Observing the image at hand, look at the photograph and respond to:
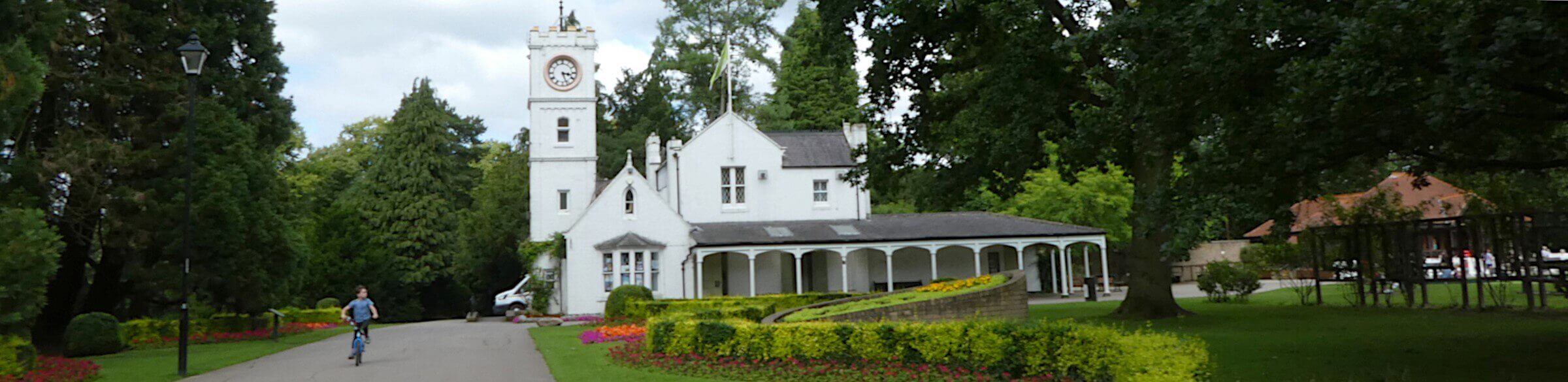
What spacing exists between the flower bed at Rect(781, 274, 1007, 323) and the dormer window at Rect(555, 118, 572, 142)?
1944cm

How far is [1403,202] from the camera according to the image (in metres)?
38.5

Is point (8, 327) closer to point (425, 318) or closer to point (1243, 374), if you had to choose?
point (1243, 374)

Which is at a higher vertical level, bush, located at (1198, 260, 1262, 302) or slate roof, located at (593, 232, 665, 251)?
slate roof, located at (593, 232, 665, 251)

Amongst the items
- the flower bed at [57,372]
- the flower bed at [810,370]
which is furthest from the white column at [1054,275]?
the flower bed at [57,372]

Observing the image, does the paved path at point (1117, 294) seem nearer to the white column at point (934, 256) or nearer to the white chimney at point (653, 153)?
the white column at point (934, 256)

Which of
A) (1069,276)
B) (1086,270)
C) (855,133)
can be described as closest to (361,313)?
(855,133)

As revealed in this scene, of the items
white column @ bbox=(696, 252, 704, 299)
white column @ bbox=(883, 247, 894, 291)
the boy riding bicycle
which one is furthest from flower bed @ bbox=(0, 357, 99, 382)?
white column @ bbox=(883, 247, 894, 291)

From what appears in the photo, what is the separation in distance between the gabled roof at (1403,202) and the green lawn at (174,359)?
2274cm

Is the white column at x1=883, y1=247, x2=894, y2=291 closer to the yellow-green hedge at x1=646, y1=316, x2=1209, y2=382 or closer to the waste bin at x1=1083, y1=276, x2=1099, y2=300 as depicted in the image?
the waste bin at x1=1083, y1=276, x2=1099, y2=300

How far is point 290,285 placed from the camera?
30688 mm

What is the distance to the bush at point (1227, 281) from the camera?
29672mm

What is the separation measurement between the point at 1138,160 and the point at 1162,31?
348 inches

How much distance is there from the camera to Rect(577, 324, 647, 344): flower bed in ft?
70.2

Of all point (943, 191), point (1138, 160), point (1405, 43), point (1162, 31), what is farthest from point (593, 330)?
point (1405, 43)
